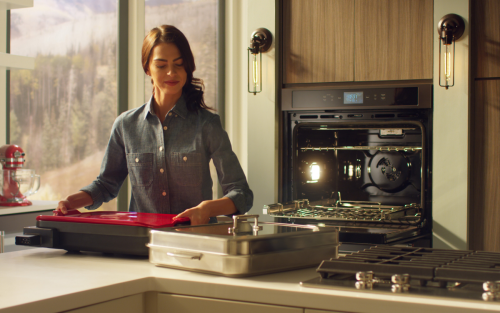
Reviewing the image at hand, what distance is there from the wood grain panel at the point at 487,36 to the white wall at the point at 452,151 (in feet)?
0.27

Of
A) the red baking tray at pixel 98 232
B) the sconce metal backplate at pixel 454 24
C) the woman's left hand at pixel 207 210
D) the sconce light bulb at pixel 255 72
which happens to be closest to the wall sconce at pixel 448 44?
the sconce metal backplate at pixel 454 24

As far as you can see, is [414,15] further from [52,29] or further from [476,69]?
[52,29]

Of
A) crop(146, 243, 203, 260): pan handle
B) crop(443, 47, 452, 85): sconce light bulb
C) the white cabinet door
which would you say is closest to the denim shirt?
crop(146, 243, 203, 260): pan handle

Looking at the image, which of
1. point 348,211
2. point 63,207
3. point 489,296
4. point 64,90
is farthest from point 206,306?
point 64,90

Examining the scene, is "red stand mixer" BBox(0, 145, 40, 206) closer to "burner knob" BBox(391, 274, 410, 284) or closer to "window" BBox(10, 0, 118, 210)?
"window" BBox(10, 0, 118, 210)

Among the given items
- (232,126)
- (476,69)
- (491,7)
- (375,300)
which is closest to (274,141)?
(232,126)

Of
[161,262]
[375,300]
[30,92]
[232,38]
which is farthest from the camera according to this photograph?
[232,38]

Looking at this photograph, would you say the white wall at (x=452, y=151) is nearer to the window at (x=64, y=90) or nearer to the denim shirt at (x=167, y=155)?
the denim shirt at (x=167, y=155)

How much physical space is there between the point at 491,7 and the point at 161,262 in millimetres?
2068

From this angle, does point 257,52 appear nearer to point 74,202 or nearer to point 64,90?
point 64,90

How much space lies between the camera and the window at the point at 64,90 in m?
2.69

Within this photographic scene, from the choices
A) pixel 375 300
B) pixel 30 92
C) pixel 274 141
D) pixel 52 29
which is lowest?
pixel 375 300

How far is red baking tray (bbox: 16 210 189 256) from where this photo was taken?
4.22ft

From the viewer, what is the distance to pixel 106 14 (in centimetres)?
312
